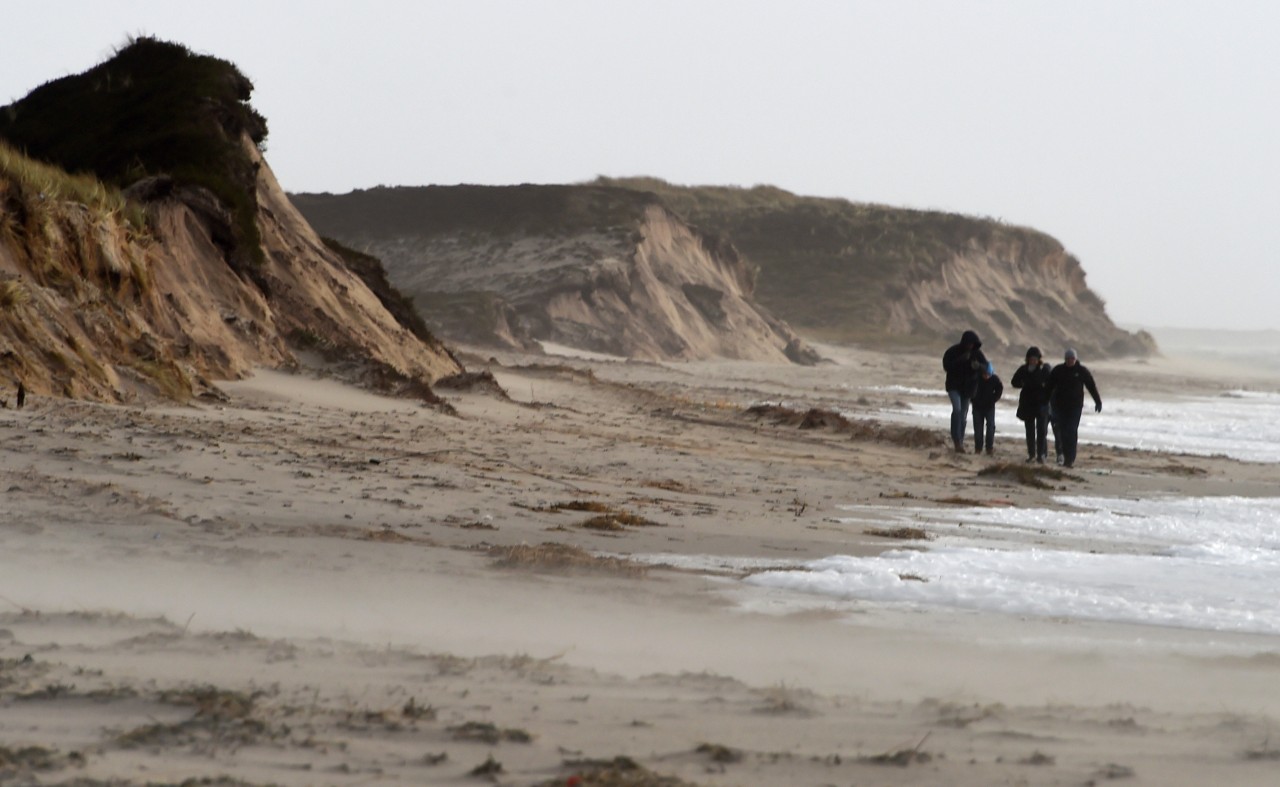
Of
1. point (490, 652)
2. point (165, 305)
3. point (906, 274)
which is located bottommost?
point (490, 652)

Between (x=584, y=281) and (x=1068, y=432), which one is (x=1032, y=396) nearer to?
(x=1068, y=432)

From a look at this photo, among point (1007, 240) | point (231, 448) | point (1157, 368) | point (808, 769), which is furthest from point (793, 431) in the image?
point (1007, 240)

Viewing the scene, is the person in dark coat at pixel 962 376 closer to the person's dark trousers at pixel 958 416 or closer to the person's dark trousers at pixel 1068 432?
the person's dark trousers at pixel 958 416

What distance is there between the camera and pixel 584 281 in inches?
1794

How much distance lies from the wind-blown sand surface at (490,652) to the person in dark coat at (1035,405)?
580 centimetres

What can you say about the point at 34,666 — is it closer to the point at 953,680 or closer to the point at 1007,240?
the point at 953,680

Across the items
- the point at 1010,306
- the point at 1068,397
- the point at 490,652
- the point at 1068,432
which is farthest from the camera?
the point at 1010,306

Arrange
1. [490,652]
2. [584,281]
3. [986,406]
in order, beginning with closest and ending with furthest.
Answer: [490,652] < [986,406] < [584,281]

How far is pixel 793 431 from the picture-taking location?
50.1 feet

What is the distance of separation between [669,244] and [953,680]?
49.0 metres

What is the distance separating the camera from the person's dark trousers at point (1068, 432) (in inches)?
513

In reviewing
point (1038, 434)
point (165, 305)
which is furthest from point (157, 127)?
point (1038, 434)

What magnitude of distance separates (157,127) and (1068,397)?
11.5 metres

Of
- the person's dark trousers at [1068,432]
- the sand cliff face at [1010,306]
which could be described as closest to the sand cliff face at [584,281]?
the sand cliff face at [1010,306]
